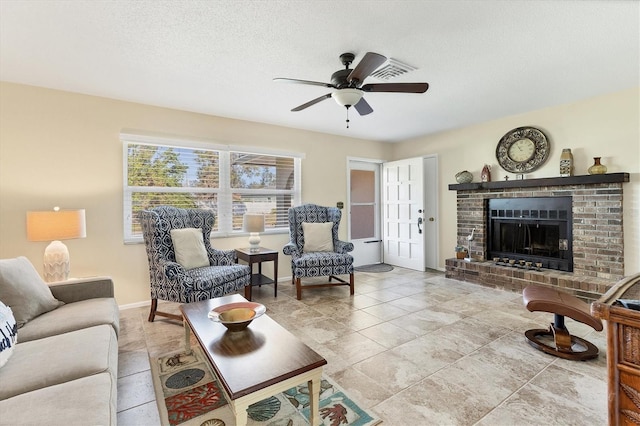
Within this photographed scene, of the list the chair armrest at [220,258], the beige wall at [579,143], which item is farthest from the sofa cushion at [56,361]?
the beige wall at [579,143]

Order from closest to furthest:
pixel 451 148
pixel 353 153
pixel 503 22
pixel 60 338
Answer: pixel 60 338, pixel 503 22, pixel 451 148, pixel 353 153

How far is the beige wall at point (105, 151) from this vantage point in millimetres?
2955

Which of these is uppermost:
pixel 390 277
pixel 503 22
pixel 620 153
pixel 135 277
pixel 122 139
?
pixel 503 22

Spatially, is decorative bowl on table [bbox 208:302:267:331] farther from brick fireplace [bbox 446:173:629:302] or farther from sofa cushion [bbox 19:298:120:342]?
brick fireplace [bbox 446:173:629:302]

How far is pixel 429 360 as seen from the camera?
7.26 ft

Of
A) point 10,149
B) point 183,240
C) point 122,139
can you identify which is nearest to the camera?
point 10,149

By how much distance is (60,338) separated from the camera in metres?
1.63

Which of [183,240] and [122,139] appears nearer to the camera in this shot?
[183,240]

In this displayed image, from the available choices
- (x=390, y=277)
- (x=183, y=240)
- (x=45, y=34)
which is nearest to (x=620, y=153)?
(x=390, y=277)

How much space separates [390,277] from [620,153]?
3151 mm

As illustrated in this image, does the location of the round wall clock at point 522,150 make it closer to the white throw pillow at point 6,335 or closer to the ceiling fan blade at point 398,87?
the ceiling fan blade at point 398,87

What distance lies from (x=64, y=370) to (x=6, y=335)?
408mm

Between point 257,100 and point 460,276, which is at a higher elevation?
point 257,100

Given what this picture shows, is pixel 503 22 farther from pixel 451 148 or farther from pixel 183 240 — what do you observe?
pixel 183 240
